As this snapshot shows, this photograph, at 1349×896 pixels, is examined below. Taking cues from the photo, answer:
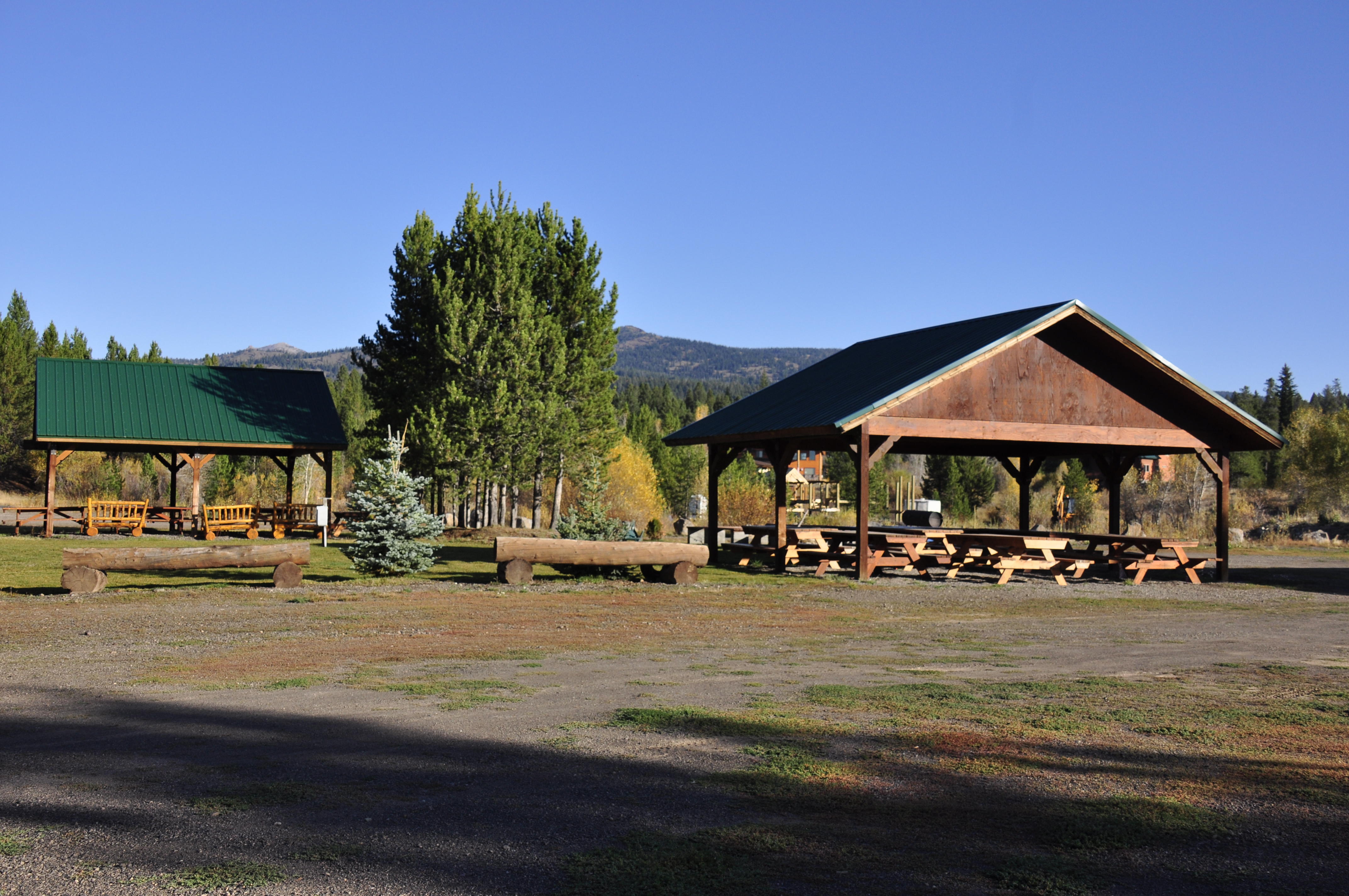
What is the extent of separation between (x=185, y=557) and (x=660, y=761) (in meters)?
12.7

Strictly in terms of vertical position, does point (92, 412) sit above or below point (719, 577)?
above

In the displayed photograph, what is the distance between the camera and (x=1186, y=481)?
185 ft

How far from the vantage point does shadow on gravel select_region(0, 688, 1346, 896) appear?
A: 4301 millimetres

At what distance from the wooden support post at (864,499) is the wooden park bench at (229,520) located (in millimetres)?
17600

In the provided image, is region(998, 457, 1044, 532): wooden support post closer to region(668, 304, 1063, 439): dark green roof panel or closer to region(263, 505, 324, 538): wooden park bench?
region(668, 304, 1063, 439): dark green roof panel

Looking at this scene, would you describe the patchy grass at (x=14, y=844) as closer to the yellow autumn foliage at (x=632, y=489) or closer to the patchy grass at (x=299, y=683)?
the patchy grass at (x=299, y=683)

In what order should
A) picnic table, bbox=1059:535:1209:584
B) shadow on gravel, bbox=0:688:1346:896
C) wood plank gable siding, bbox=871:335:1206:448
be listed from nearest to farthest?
shadow on gravel, bbox=0:688:1346:896 → wood plank gable siding, bbox=871:335:1206:448 → picnic table, bbox=1059:535:1209:584

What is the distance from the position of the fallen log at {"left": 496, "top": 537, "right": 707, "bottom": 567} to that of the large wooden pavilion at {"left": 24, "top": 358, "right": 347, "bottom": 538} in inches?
594

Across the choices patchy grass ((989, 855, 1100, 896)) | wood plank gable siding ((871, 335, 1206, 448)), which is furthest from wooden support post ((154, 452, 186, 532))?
patchy grass ((989, 855, 1100, 896))

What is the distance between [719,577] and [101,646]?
465 inches

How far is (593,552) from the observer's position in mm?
17906

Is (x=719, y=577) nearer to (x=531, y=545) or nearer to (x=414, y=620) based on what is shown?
(x=531, y=545)

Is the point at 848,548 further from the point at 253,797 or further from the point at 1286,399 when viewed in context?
the point at 1286,399

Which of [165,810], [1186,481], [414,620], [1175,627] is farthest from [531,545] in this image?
→ [1186,481]
